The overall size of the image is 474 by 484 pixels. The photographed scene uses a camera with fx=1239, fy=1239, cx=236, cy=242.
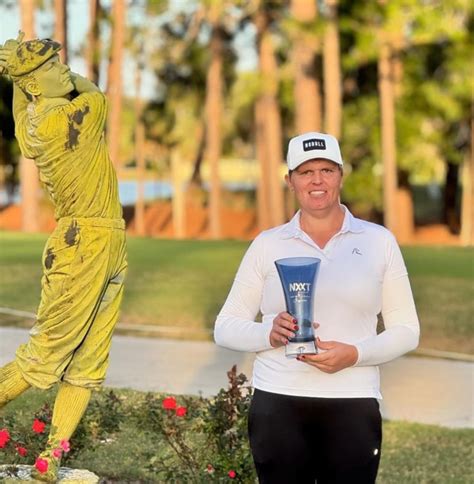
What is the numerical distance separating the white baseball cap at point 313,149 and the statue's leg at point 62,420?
1.60 meters

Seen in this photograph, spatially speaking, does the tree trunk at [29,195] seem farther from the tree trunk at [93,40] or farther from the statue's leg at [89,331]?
the statue's leg at [89,331]

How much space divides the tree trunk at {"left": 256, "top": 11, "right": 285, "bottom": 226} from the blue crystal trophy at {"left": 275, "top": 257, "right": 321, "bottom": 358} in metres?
32.5

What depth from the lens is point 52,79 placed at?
16.1 ft

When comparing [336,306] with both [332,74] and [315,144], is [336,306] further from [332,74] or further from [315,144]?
[332,74]

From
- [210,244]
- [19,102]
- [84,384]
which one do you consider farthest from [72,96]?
[210,244]

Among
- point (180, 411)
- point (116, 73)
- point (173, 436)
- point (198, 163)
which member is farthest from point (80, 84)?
point (198, 163)

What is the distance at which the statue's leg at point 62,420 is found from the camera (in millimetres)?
5074

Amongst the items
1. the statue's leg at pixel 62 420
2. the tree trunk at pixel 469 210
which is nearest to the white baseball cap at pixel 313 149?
the statue's leg at pixel 62 420

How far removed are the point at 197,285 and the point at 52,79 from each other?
40.2 feet

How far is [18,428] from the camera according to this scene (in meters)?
5.94

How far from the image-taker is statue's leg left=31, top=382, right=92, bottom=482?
5.07m

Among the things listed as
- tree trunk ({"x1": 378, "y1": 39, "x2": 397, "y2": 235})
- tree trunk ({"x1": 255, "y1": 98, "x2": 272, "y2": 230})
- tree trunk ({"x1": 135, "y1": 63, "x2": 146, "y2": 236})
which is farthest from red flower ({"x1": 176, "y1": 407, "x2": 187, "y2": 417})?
tree trunk ({"x1": 135, "y1": 63, "x2": 146, "y2": 236})

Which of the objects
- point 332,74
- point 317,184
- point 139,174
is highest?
point 332,74

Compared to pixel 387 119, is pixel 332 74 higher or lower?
higher
